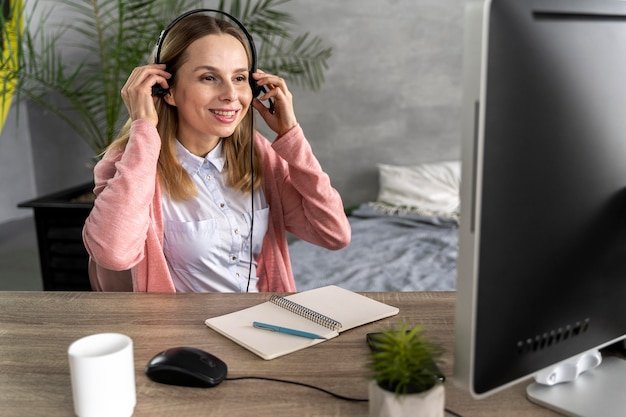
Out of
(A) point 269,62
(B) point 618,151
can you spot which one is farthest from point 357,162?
(B) point 618,151

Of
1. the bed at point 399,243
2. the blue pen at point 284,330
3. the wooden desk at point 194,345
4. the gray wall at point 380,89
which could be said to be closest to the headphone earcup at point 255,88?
the wooden desk at point 194,345

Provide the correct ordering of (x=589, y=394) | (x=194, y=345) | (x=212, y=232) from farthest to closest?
1. (x=212, y=232)
2. (x=194, y=345)
3. (x=589, y=394)

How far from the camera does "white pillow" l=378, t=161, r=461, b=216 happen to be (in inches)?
140

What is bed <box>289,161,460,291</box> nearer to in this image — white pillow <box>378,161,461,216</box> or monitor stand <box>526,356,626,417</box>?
white pillow <box>378,161,461,216</box>

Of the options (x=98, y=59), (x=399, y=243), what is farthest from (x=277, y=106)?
(x=98, y=59)

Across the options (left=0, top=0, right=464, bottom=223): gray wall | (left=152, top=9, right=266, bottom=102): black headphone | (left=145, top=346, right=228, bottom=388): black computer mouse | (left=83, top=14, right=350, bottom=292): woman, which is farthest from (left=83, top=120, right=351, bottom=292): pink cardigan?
(left=0, top=0, right=464, bottom=223): gray wall

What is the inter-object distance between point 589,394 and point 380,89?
3.10 m

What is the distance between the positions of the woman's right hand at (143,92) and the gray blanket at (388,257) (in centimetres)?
127

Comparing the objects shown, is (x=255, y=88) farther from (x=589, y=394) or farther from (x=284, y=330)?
(x=589, y=394)

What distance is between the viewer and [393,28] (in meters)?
3.74

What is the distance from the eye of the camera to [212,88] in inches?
60.0

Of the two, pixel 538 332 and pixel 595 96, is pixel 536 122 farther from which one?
pixel 538 332

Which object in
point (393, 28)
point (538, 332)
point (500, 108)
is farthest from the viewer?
point (393, 28)

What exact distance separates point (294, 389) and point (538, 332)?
0.32 m
